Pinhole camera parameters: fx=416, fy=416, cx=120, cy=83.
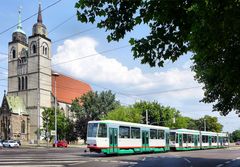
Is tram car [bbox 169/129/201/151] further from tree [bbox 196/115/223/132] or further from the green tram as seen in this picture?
tree [bbox 196/115/223/132]

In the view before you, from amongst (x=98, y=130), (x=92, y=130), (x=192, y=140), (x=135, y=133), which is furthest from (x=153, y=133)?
(x=192, y=140)

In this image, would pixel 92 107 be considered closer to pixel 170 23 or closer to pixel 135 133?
pixel 135 133

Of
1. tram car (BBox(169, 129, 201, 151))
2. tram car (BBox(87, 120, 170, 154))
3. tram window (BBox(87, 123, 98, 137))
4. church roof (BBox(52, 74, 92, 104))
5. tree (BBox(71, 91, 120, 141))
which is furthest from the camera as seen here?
church roof (BBox(52, 74, 92, 104))

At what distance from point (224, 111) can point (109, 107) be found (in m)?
66.0

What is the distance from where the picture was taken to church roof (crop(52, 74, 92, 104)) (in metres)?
116

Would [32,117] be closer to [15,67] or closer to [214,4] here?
[15,67]

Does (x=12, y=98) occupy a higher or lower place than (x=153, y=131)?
higher

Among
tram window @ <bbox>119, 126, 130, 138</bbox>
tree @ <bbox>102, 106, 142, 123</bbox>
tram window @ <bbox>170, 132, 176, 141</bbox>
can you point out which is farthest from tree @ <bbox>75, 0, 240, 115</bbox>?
tree @ <bbox>102, 106, 142, 123</bbox>

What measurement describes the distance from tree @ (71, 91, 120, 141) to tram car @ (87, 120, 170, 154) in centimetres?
4801

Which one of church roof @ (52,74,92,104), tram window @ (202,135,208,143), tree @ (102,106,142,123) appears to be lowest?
tram window @ (202,135,208,143)

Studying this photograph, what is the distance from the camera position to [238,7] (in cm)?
800

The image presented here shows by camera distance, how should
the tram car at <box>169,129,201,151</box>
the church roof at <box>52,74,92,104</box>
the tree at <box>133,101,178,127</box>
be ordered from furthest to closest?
the church roof at <box>52,74,92,104</box>
the tree at <box>133,101,178,127</box>
the tram car at <box>169,129,201,151</box>

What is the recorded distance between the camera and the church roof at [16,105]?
102 meters

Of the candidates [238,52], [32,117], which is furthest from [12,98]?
[238,52]
